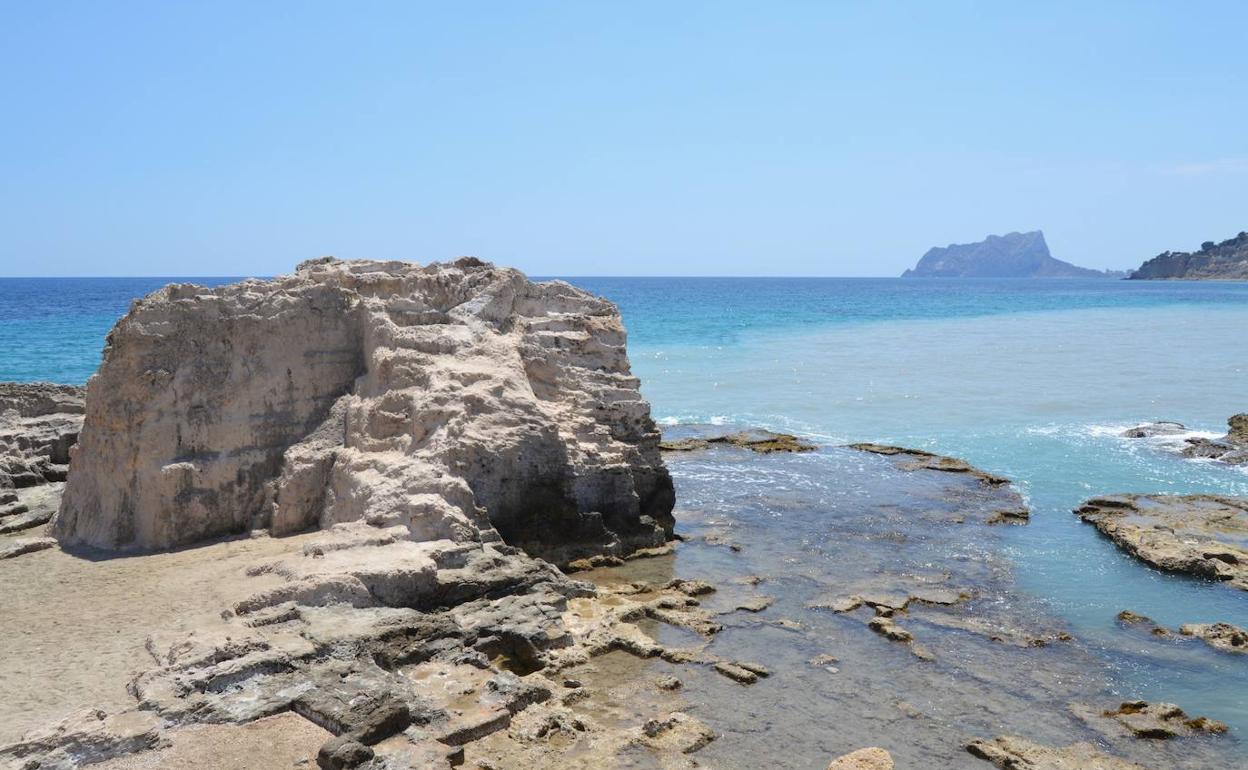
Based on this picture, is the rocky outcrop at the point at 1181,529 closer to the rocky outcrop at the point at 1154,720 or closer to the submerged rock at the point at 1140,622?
the submerged rock at the point at 1140,622

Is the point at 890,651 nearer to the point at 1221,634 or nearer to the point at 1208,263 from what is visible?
the point at 1221,634

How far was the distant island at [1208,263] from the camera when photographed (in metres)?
128

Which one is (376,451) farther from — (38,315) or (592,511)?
(38,315)

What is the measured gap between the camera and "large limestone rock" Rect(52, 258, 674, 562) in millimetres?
Answer: 10594

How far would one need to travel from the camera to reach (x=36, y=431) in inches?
546

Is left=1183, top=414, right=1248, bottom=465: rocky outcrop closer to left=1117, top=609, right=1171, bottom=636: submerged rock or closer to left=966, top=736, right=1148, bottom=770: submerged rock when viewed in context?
left=1117, top=609, right=1171, bottom=636: submerged rock

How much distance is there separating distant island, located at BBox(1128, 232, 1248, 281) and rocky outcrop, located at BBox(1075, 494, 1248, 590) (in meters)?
133

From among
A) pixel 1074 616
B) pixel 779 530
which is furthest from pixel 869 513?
pixel 1074 616

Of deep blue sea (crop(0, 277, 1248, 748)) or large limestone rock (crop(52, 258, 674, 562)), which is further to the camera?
deep blue sea (crop(0, 277, 1248, 748))

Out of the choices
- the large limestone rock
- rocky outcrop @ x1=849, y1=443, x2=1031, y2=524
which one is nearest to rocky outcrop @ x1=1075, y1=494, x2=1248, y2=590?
rocky outcrop @ x1=849, y1=443, x2=1031, y2=524

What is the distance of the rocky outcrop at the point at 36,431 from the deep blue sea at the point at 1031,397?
43.6ft

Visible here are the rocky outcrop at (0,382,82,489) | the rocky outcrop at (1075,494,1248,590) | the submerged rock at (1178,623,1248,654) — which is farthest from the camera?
the rocky outcrop at (0,382,82,489)

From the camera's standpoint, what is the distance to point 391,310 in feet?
40.4

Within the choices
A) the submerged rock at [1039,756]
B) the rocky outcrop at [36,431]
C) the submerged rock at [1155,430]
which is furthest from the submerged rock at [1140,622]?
the rocky outcrop at [36,431]
